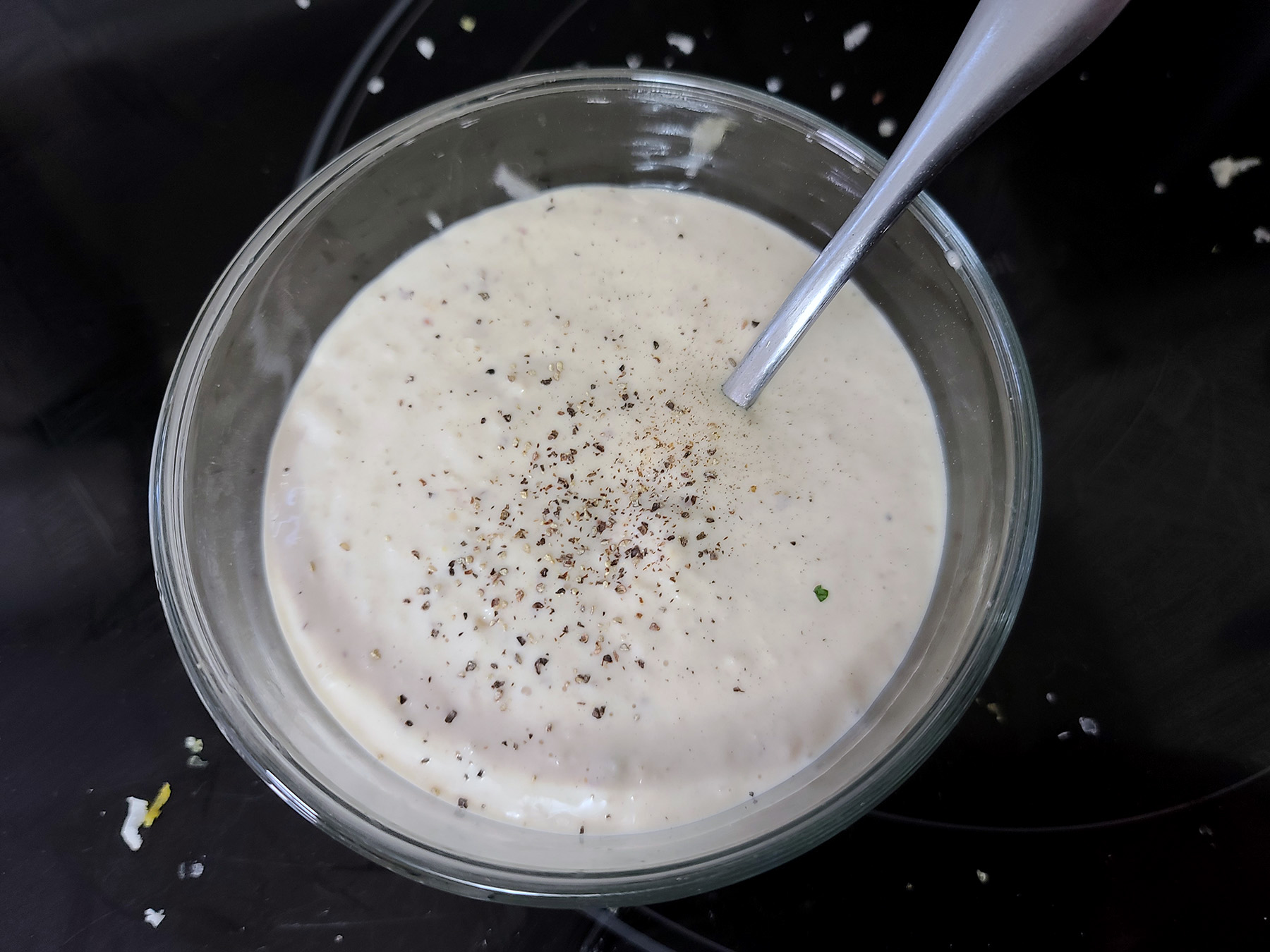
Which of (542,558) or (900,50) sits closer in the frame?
(542,558)

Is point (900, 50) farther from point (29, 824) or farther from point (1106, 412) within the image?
point (29, 824)

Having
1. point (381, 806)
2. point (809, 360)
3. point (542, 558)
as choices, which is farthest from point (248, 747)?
point (809, 360)

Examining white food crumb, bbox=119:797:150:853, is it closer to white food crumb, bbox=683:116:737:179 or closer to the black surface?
the black surface

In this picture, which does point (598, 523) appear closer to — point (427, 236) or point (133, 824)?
point (427, 236)

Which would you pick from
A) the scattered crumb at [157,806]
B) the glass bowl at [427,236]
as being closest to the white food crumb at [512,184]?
the glass bowl at [427,236]

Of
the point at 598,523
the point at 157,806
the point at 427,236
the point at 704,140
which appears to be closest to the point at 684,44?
the point at 704,140
